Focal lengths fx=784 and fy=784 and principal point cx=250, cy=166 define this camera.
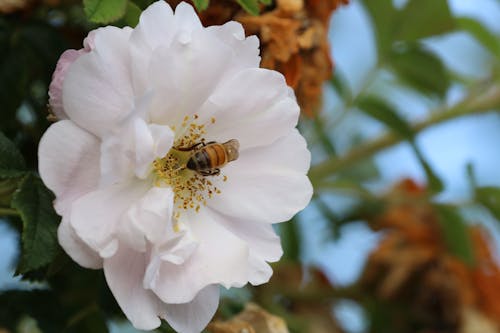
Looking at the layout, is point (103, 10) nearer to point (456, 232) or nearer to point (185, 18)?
point (185, 18)

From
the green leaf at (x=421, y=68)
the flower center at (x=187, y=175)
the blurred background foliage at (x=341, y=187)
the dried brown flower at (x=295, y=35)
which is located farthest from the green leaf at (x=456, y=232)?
the flower center at (x=187, y=175)

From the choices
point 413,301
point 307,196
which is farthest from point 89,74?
point 413,301

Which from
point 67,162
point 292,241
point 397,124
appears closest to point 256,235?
point 67,162

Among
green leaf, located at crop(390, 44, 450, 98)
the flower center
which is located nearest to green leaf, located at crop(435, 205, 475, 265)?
green leaf, located at crop(390, 44, 450, 98)

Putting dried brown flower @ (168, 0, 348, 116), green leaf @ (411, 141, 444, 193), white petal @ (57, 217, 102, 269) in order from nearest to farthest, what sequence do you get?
white petal @ (57, 217, 102, 269)
dried brown flower @ (168, 0, 348, 116)
green leaf @ (411, 141, 444, 193)

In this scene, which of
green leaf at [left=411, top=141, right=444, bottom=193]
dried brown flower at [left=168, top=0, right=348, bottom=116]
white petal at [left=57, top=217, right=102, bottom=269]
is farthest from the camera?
green leaf at [left=411, top=141, right=444, bottom=193]

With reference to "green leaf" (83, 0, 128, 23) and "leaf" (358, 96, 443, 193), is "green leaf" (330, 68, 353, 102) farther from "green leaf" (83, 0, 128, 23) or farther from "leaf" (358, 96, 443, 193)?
"green leaf" (83, 0, 128, 23)

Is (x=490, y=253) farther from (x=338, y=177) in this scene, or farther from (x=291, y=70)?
(x=291, y=70)

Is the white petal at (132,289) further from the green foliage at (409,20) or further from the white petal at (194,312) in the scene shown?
the green foliage at (409,20)
